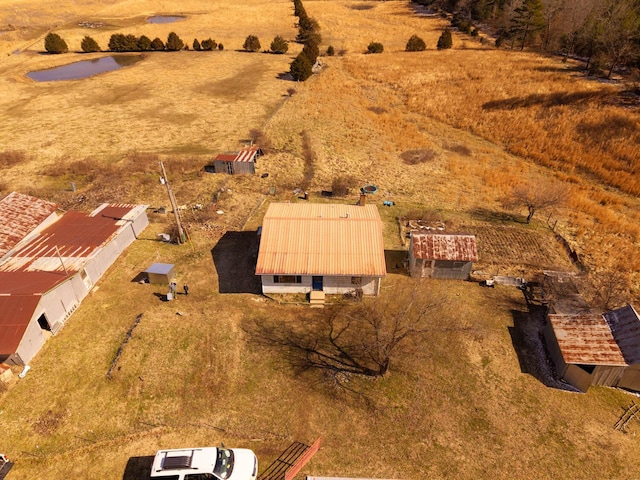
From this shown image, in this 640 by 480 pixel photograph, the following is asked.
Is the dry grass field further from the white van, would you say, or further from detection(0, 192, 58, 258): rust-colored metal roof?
detection(0, 192, 58, 258): rust-colored metal roof

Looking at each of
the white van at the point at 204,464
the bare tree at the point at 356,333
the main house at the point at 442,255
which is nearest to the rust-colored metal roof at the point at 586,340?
the bare tree at the point at 356,333

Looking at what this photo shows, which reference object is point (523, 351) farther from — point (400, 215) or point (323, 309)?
point (400, 215)

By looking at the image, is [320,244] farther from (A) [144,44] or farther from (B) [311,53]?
(A) [144,44]

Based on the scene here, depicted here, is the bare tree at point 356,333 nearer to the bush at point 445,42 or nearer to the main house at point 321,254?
the main house at point 321,254

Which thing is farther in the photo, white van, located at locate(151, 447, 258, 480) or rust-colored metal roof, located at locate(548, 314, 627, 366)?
rust-colored metal roof, located at locate(548, 314, 627, 366)

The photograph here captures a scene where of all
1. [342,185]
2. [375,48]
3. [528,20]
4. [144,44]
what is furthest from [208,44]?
[342,185]

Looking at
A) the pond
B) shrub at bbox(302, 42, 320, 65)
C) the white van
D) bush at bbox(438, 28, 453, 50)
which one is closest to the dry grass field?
the white van

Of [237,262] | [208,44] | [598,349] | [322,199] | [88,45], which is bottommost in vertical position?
[237,262]
